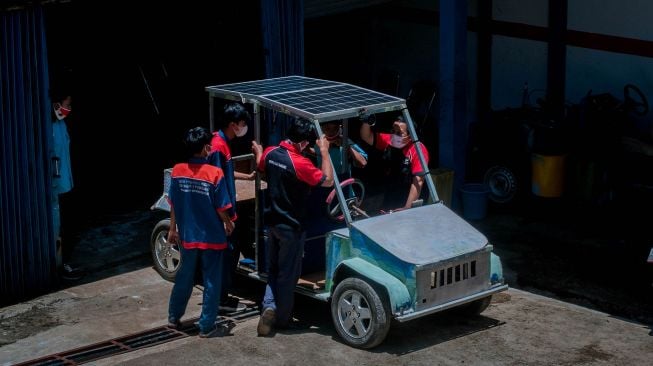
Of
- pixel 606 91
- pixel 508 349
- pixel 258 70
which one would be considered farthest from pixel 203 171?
pixel 606 91

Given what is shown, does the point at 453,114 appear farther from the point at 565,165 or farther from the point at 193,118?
the point at 193,118

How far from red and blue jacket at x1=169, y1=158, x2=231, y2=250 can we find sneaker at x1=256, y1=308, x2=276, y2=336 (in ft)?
2.16

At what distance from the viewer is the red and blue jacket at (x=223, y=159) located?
8648mm

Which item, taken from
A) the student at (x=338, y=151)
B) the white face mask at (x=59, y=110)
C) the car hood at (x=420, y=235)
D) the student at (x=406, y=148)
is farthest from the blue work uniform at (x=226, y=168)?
the white face mask at (x=59, y=110)

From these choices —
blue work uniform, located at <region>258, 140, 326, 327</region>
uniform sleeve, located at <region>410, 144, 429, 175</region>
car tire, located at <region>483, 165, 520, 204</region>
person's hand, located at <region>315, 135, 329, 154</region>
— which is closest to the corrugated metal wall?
blue work uniform, located at <region>258, 140, 326, 327</region>

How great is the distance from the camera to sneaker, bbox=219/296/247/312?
9173mm

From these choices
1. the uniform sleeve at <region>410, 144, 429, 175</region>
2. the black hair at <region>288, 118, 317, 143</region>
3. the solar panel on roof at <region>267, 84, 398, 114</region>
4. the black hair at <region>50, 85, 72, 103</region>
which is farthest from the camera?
the black hair at <region>50, 85, 72, 103</region>

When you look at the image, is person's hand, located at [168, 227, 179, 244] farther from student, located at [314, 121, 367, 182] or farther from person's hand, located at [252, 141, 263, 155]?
student, located at [314, 121, 367, 182]

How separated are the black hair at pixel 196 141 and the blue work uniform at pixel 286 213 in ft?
1.80

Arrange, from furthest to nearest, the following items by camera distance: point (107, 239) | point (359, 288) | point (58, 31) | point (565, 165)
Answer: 1. point (58, 31)
2. point (565, 165)
3. point (107, 239)
4. point (359, 288)

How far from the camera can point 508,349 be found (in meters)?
8.35

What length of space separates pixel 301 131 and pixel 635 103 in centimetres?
530

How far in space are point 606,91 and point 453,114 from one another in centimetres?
229

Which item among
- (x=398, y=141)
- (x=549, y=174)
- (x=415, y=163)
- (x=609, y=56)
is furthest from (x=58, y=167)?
(x=609, y=56)
